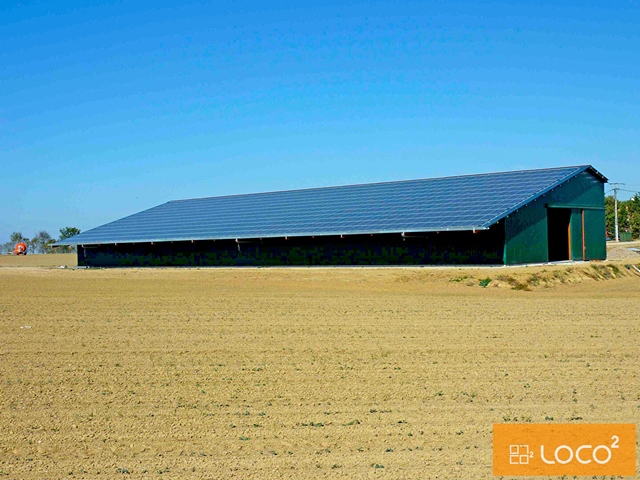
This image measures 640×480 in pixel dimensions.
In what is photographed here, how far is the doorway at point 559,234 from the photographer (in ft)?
105

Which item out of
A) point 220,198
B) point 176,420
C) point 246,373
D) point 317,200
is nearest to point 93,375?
point 246,373

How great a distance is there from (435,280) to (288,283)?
5.03m

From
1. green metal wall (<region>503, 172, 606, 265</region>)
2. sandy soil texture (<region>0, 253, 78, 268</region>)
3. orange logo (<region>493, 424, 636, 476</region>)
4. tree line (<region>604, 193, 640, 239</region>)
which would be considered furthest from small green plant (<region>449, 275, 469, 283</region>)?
tree line (<region>604, 193, 640, 239</region>)

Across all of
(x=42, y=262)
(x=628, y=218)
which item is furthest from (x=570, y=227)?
(x=628, y=218)

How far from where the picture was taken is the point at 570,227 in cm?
3173

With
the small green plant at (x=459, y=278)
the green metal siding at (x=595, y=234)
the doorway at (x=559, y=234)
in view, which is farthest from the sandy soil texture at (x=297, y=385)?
the green metal siding at (x=595, y=234)

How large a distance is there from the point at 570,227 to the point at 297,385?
2602cm

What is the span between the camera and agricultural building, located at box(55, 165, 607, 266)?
2834 cm

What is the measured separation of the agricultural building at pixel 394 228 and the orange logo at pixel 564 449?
66.8 feet

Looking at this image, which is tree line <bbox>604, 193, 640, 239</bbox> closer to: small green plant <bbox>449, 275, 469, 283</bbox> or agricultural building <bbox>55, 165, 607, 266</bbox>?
agricultural building <bbox>55, 165, 607, 266</bbox>

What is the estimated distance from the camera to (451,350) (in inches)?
412

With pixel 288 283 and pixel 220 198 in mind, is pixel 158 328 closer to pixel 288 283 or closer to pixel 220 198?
pixel 288 283

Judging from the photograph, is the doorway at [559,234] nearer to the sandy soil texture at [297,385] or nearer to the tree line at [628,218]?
the sandy soil texture at [297,385]

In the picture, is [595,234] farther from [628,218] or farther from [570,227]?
[628,218]
